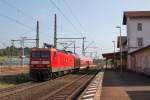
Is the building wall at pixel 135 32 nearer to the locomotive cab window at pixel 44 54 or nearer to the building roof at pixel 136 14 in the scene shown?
the building roof at pixel 136 14

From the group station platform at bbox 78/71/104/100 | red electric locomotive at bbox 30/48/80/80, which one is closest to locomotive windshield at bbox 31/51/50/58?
red electric locomotive at bbox 30/48/80/80

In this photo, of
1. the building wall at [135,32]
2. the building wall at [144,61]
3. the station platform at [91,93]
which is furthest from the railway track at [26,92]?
the building wall at [135,32]

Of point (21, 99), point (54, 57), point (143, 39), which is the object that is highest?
point (143, 39)

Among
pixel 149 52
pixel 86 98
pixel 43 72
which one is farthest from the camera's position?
pixel 149 52

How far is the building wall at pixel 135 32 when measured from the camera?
63.3 meters

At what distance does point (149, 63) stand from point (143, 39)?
20.6 meters

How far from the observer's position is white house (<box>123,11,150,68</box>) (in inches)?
2491

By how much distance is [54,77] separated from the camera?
36.5 meters

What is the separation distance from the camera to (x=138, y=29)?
64.0 m

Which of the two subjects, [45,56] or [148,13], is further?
[148,13]

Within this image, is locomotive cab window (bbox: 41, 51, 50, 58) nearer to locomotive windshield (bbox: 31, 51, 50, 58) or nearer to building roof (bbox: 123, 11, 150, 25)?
locomotive windshield (bbox: 31, 51, 50, 58)

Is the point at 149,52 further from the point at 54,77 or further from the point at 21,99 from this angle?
the point at 21,99

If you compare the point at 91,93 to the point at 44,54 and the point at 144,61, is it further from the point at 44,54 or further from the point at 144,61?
the point at 144,61

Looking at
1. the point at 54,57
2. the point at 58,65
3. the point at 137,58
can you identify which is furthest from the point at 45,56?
the point at 137,58
